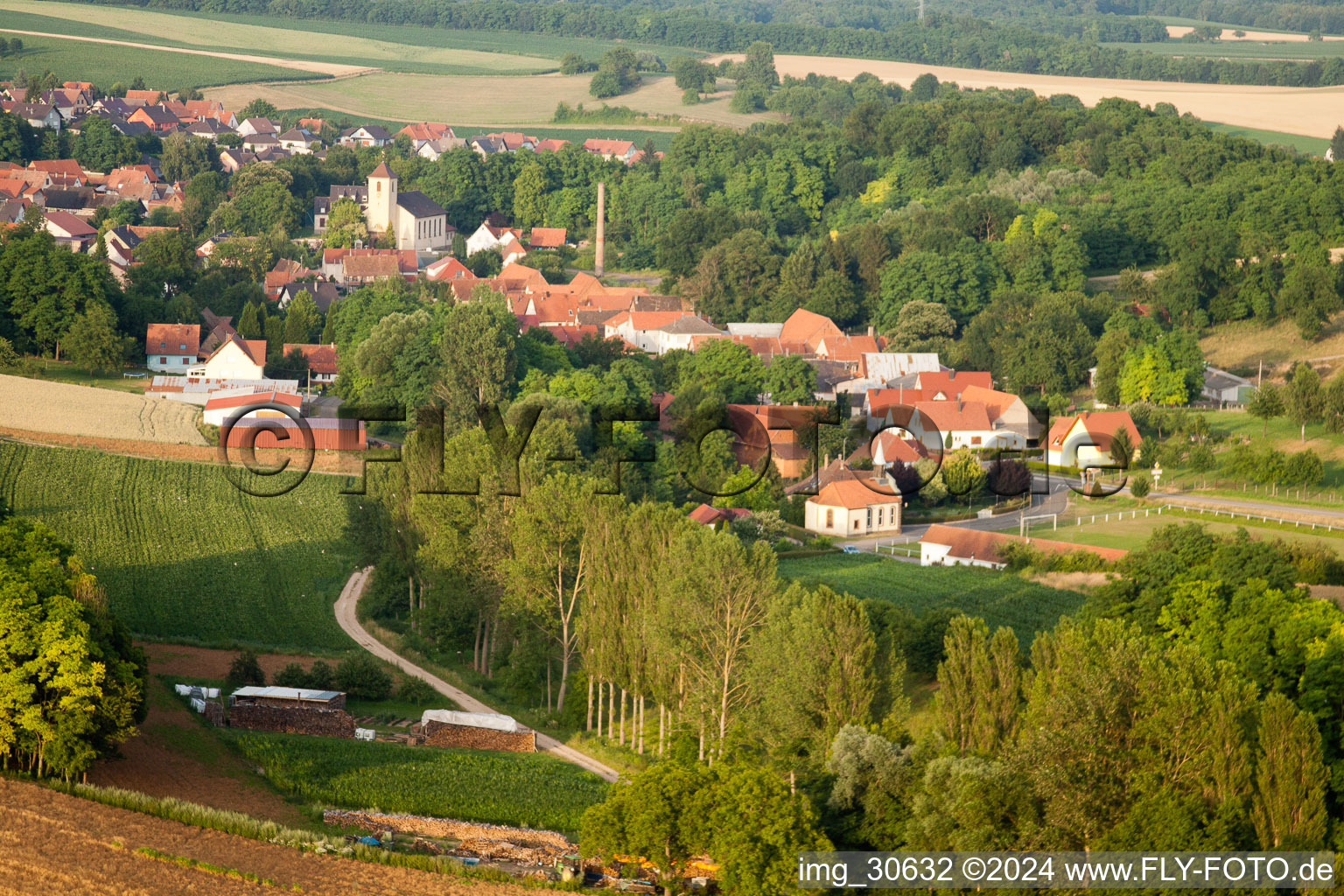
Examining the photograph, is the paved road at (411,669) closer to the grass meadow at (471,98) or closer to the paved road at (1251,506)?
the paved road at (1251,506)

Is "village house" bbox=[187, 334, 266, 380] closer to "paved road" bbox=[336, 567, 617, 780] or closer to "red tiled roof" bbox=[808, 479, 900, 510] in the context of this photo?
"paved road" bbox=[336, 567, 617, 780]

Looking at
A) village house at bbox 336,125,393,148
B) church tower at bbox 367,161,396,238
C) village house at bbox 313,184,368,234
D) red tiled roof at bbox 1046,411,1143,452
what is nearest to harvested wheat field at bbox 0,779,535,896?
red tiled roof at bbox 1046,411,1143,452

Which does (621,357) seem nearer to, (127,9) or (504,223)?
(504,223)

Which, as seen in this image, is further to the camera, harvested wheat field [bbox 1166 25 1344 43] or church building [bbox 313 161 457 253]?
harvested wheat field [bbox 1166 25 1344 43]

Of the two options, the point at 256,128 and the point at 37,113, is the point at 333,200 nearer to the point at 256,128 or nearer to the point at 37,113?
the point at 256,128

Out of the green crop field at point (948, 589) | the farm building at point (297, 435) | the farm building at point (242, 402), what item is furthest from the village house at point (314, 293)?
the green crop field at point (948, 589)

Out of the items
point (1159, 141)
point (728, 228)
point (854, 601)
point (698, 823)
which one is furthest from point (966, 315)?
point (698, 823)
